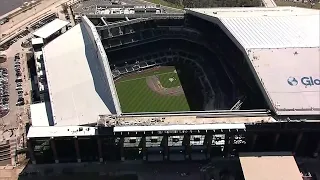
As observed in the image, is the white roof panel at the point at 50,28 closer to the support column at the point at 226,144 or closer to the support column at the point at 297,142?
the support column at the point at 226,144

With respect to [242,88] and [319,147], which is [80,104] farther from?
[319,147]

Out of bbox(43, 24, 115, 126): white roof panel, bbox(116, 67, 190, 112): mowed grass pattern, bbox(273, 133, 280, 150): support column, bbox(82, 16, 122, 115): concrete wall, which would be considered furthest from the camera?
bbox(116, 67, 190, 112): mowed grass pattern

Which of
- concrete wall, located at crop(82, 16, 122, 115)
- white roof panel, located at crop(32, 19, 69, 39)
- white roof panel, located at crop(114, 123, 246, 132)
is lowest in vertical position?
white roof panel, located at crop(114, 123, 246, 132)

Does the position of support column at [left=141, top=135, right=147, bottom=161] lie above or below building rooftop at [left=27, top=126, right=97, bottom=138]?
below

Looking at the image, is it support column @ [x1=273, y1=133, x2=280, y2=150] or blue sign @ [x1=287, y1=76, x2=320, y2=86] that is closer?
support column @ [x1=273, y1=133, x2=280, y2=150]

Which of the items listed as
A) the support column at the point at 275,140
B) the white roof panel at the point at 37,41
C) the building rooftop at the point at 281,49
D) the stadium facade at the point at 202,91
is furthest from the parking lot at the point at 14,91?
the support column at the point at 275,140

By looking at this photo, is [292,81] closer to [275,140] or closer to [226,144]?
[275,140]

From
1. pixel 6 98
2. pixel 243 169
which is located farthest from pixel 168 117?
pixel 6 98

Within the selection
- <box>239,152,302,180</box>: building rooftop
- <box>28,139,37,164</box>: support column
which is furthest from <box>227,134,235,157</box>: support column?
<box>28,139,37,164</box>: support column

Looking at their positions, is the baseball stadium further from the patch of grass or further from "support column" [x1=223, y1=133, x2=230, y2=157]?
"support column" [x1=223, y1=133, x2=230, y2=157]
